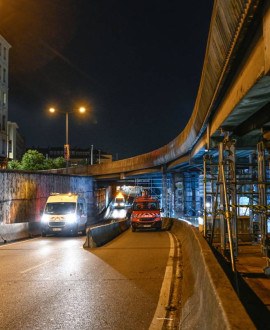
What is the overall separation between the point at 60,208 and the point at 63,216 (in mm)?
1162

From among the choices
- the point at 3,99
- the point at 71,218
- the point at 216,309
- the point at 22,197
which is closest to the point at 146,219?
the point at 71,218

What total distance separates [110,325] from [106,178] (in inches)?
1920

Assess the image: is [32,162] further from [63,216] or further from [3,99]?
[63,216]

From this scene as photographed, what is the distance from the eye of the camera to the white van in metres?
22.4

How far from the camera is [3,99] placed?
212 feet

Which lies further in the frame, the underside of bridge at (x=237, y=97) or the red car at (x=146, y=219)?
the red car at (x=146, y=219)

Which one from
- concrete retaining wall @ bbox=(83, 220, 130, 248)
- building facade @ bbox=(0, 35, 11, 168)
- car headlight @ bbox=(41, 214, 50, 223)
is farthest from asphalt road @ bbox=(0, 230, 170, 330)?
building facade @ bbox=(0, 35, 11, 168)

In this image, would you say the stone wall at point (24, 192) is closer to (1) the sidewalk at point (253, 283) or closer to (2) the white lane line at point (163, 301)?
(2) the white lane line at point (163, 301)

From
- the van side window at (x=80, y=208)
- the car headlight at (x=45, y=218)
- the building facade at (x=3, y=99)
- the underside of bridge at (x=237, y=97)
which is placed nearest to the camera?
the underside of bridge at (x=237, y=97)

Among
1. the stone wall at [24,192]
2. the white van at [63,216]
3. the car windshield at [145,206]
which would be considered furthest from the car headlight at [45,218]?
the car windshield at [145,206]

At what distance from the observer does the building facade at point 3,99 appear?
62.9 m

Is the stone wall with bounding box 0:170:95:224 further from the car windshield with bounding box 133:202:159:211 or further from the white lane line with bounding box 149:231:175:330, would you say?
the white lane line with bounding box 149:231:175:330

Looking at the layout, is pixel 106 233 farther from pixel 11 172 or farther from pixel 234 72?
pixel 234 72

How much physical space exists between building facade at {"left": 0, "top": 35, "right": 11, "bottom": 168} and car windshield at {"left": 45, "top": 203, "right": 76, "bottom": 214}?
4199 centimetres
